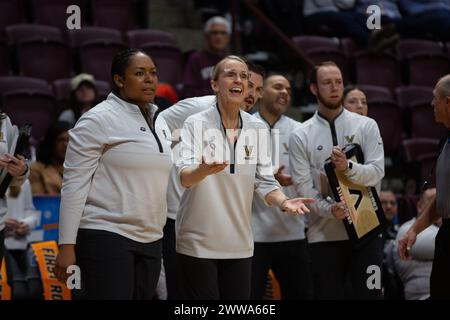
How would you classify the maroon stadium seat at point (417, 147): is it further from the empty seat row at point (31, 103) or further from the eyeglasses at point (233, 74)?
the eyeglasses at point (233, 74)

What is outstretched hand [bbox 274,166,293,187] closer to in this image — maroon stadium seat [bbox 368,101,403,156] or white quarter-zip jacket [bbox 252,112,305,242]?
white quarter-zip jacket [bbox 252,112,305,242]

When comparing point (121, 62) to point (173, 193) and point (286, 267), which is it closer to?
point (173, 193)

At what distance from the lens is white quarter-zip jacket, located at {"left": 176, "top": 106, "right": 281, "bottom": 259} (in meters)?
4.03

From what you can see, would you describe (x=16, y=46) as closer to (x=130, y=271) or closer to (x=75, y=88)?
(x=75, y=88)

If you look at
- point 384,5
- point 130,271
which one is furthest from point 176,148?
point 384,5

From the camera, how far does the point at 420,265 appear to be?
19.5 feet

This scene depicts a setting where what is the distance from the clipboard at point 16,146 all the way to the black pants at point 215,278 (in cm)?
90

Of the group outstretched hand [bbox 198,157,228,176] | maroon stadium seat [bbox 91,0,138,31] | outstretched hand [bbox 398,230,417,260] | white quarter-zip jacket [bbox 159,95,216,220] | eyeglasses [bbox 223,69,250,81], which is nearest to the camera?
outstretched hand [bbox 198,157,228,176]

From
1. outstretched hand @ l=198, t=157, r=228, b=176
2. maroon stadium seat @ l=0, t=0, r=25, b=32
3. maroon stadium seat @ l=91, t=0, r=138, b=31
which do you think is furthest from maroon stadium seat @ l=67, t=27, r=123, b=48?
outstretched hand @ l=198, t=157, r=228, b=176

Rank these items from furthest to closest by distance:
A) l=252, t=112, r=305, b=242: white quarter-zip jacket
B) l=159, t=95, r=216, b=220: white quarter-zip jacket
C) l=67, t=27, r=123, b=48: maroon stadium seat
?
1. l=67, t=27, r=123, b=48: maroon stadium seat
2. l=252, t=112, r=305, b=242: white quarter-zip jacket
3. l=159, t=95, r=216, b=220: white quarter-zip jacket

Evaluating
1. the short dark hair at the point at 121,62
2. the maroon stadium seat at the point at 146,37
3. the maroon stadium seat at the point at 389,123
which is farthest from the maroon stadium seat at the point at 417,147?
the short dark hair at the point at 121,62

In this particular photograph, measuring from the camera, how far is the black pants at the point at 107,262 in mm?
3842

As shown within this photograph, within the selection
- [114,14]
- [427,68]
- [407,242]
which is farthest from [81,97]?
[427,68]

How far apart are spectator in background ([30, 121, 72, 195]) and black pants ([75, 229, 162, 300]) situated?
2.26m
